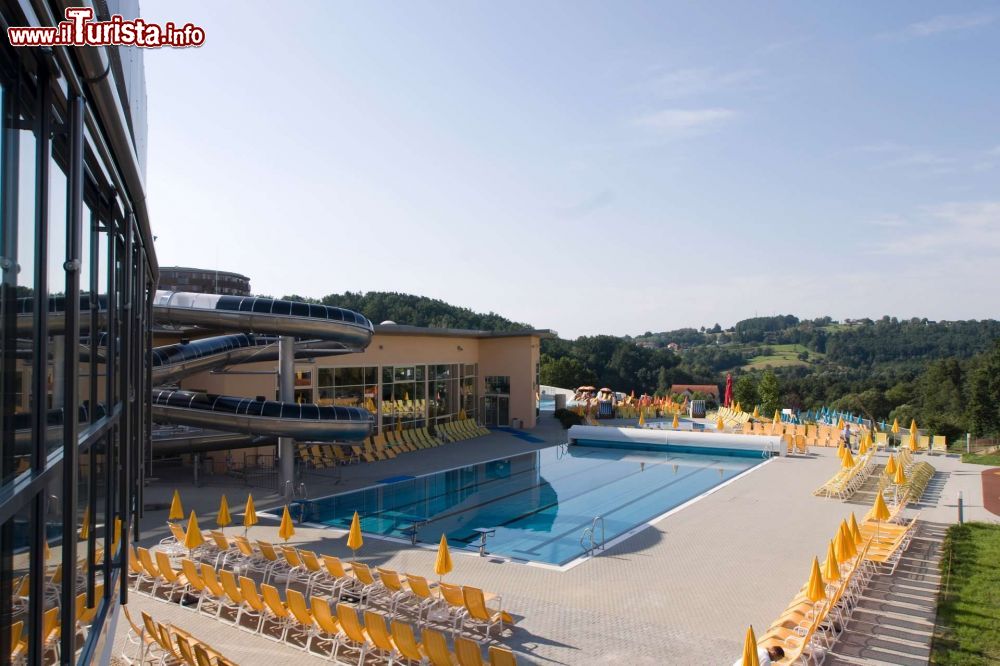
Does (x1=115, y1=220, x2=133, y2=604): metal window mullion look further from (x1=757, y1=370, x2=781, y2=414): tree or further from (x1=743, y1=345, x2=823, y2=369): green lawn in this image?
(x1=743, y1=345, x2=823, y2=369): green lawn

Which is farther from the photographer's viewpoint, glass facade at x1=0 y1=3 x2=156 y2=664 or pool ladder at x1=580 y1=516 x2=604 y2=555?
pool ladder at x1=580 y1=516 x2=604 y2=555

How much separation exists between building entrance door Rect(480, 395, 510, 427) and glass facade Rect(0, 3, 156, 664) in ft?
94.7

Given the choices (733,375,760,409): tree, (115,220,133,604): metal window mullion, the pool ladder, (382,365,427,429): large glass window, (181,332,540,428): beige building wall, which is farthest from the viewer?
(733,375,760,409): tree

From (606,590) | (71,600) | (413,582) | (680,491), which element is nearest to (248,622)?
(413,582)

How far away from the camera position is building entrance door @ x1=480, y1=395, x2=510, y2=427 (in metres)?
32.9

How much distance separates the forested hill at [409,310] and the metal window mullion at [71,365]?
215 feet

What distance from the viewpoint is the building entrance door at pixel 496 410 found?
108 ft

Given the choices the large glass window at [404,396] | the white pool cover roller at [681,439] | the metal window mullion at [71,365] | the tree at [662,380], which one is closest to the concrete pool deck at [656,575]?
the white pool cover roller at [681,439]

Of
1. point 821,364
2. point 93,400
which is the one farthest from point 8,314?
point 821,364

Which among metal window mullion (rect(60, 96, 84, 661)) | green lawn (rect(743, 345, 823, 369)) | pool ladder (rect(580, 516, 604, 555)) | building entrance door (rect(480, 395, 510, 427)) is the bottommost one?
pool ladder (rect(580, 516, 604, 555))

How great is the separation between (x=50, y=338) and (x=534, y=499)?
54.5 feet

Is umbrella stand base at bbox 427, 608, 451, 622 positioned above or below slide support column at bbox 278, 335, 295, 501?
below

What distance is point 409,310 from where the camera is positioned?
71438mm

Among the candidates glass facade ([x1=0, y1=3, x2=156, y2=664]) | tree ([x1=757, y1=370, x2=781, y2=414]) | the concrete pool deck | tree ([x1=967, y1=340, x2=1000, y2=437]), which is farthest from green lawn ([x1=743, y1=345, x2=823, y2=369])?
glass facade ([x1=0, y1=3, x2=156, y2=664])
